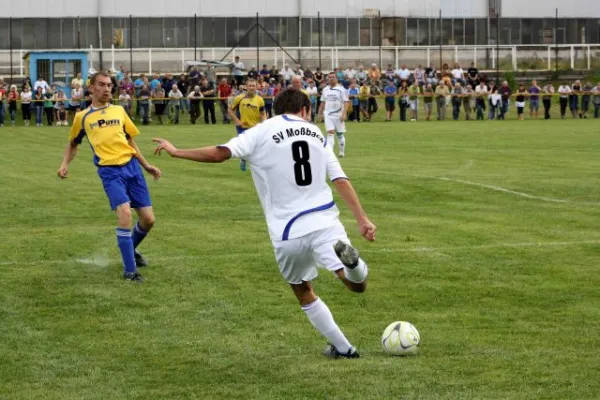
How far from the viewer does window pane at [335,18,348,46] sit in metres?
62.0

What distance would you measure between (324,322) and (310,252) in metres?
0.57

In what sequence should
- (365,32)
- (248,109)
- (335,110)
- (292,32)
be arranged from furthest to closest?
(365,32) → (292,32) → (335,110) → (248,109)

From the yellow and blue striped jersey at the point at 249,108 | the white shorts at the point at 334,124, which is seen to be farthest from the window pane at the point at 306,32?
the yellow and blue striped jersey at the point at 249,108

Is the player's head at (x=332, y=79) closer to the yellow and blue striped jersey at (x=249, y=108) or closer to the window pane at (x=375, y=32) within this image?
the yellow and blue striped jersey at (x=249, y=108)

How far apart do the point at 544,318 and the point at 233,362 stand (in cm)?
280

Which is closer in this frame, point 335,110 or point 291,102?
point 291,102

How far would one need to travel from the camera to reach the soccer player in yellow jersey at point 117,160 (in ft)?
A: 37.4

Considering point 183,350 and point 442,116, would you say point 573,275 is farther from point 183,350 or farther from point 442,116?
point 442,116

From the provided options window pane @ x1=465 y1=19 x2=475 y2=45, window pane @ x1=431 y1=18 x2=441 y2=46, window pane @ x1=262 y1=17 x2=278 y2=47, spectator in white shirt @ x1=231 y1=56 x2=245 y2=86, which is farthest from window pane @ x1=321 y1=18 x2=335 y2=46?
spectator in white shirt @ x1=231 y1=56 x2=245 y2=86

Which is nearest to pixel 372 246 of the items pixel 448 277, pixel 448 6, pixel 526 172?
pixel 448 277

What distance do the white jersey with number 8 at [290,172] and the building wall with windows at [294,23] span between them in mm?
48713

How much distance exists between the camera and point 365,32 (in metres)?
62.5

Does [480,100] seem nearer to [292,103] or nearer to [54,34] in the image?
[54,34]

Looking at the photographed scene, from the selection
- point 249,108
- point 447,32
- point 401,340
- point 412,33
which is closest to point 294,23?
point 412,33
